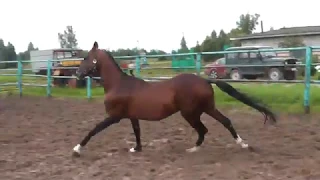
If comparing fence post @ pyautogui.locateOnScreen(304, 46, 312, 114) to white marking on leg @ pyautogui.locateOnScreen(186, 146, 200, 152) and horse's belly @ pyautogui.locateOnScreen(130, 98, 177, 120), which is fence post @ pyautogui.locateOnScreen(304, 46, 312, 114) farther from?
horse's belly @ pyautogui.locateOnScreen(130, 98, 177, 120)

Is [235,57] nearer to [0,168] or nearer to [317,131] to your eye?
[317,131]

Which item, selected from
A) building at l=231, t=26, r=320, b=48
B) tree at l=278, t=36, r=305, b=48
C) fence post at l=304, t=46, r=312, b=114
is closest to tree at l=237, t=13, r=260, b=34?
building at l=231, t=26, r=320, b=48

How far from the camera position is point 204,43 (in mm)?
43281

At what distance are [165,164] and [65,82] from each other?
13.8 meters

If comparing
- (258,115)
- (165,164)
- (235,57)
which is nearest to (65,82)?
(235,57)

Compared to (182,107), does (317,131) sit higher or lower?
lower

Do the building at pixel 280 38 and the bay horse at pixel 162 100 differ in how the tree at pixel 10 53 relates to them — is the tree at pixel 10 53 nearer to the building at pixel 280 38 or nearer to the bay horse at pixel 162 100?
the building at pixel 280 38

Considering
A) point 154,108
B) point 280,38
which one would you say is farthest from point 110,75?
point 280,38

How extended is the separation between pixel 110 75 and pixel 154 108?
0.86m

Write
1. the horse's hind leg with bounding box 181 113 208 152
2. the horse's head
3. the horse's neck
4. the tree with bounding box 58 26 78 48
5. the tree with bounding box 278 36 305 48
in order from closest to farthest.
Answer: the horse's hind leg with bounding box 181 113 208 152 → the horse's neck → the horse's head → the tree with bounding box 278 36 305 48 → the tree with bounding box 58 26 78 48

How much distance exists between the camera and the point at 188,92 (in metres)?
5.48

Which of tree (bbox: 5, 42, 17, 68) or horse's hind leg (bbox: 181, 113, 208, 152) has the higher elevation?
tree (bbox: 5, 42, 17, 68)

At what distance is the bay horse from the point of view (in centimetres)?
551

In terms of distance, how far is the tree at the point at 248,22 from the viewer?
55.8 metres
